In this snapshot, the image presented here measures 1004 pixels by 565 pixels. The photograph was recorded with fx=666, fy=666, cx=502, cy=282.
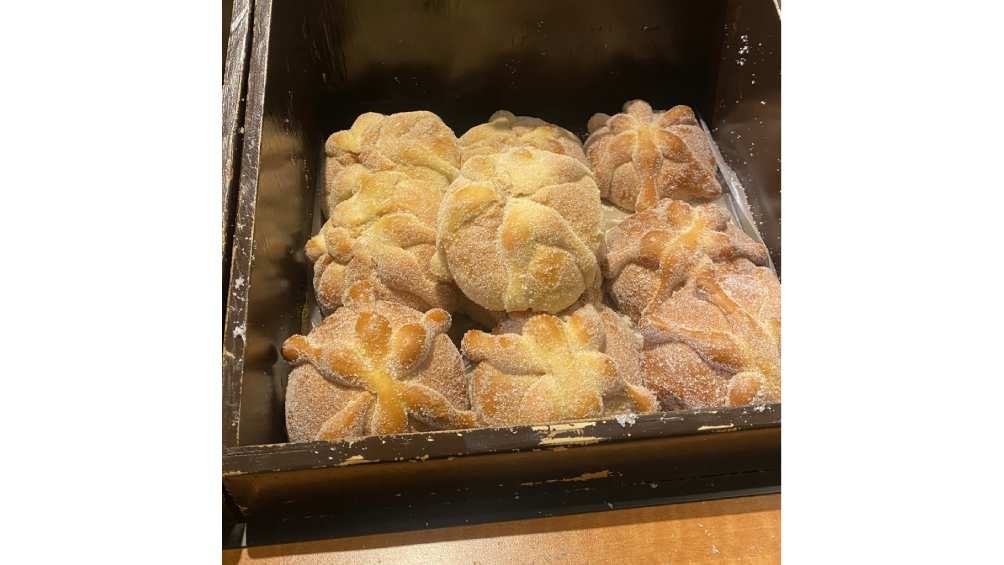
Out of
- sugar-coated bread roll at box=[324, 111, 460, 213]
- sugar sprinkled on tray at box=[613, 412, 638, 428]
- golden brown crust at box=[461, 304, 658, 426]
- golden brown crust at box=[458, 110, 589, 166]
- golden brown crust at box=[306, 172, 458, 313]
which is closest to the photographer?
sugar sprinkled on tray at box=[613, 412, 638, 428]

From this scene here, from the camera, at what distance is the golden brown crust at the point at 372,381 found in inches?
39.4

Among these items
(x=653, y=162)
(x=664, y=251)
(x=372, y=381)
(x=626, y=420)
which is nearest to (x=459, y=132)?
(x=653, y=162)

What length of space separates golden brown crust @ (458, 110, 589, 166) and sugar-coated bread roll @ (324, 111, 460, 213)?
0.07m

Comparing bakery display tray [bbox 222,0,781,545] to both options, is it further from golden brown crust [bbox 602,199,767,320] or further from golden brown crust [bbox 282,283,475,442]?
golden brown crust [bbox 602,199,767,320]

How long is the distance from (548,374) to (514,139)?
63 centimetres

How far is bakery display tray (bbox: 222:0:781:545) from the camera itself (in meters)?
0.87

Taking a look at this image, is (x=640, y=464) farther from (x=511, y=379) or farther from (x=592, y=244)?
(x=592, y=244)

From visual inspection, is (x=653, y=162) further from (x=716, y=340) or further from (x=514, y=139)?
(x=716, y=340)

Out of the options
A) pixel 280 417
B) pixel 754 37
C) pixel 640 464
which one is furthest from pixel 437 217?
pixel 754 37

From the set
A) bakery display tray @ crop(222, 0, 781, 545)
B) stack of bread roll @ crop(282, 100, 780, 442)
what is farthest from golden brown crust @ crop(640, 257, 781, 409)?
bakery display tray @ crop(222, 0, 781, 545)

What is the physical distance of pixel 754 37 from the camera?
4.75ft

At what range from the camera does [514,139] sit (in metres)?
1.45

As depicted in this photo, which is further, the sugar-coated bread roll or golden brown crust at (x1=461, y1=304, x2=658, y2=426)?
the sugar-coated bread roll

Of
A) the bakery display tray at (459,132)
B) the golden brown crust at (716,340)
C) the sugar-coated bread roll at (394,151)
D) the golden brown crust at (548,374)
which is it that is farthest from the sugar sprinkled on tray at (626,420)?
the sugar-coated bread roll at (394,151)
